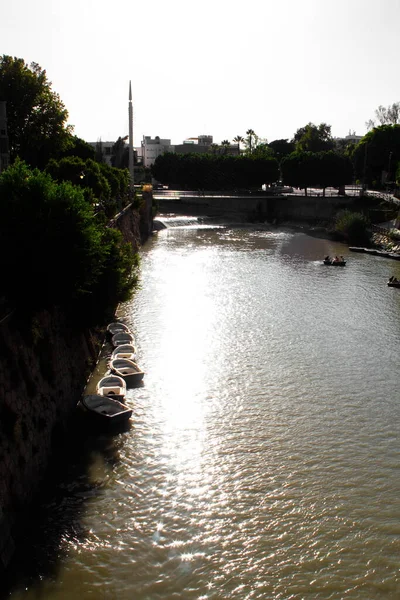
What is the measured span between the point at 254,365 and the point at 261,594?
574 inches

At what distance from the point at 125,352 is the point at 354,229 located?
4760 centimetres

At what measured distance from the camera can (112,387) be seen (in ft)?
73.2

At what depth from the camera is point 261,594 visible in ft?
43.6

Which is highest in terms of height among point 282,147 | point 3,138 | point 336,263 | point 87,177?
point 282,147

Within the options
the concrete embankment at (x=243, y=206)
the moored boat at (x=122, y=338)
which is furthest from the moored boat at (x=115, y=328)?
the concrete embankment at (x=243, y=206)

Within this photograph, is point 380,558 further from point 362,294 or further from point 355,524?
point 362,294

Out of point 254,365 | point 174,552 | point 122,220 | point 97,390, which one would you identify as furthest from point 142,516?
point 122,220

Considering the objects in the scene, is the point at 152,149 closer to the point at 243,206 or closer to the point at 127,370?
the point at 243,206

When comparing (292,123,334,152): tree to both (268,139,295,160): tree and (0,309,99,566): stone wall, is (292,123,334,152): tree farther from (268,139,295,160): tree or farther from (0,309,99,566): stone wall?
(0,309,99,566): stone wall

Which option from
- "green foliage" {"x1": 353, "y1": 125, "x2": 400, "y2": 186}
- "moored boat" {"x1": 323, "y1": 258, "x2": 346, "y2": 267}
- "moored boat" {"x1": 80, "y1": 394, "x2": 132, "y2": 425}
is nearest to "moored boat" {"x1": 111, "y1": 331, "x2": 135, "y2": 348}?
"moored boat" {"x1": 80, "y1": 394, "x2": 132, "y2": 425}

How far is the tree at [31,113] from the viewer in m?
51.8

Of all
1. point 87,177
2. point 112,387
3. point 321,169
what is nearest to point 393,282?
point 87,177

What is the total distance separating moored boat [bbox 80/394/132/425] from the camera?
20.0 m

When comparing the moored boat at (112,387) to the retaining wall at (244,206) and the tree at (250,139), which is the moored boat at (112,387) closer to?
→ the retaining wall at (244,206)
